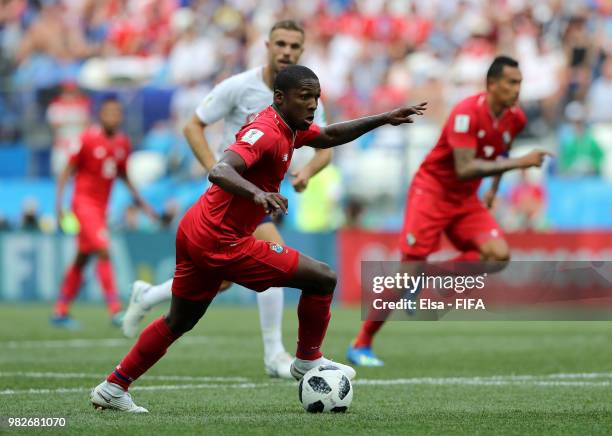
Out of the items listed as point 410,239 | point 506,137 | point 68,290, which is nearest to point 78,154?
point 68,290

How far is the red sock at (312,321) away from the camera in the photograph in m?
7.29

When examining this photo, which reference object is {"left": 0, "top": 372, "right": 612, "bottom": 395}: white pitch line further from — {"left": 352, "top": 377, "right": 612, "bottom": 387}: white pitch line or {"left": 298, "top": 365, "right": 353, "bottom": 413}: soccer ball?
{"left": 298, "top": 365, "right": 353, "bottom": 413}: soccer ball

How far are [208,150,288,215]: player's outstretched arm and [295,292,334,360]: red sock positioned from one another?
39.9 inches

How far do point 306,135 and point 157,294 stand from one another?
2.71 m

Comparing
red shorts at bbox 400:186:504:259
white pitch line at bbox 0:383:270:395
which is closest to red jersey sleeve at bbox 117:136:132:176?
red shorts at bbox 400:186:504:259

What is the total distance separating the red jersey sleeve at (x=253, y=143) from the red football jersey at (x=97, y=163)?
9.10 meters

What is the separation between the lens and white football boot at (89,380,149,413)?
7172 millimetres

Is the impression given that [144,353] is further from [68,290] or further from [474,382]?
[68,290]

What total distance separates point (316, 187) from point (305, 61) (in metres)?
3.01

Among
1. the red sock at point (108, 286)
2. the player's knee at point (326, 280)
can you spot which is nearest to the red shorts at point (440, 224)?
the player's knee at point (326, 280)

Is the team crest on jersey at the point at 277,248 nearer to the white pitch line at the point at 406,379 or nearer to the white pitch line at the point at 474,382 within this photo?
the white pitch line at the point at 474,382

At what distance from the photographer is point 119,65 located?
24422 millimetres

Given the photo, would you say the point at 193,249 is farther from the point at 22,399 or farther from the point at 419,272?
the point at 419,272

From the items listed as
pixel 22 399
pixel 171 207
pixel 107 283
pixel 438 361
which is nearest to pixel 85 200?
pixel 107 283
